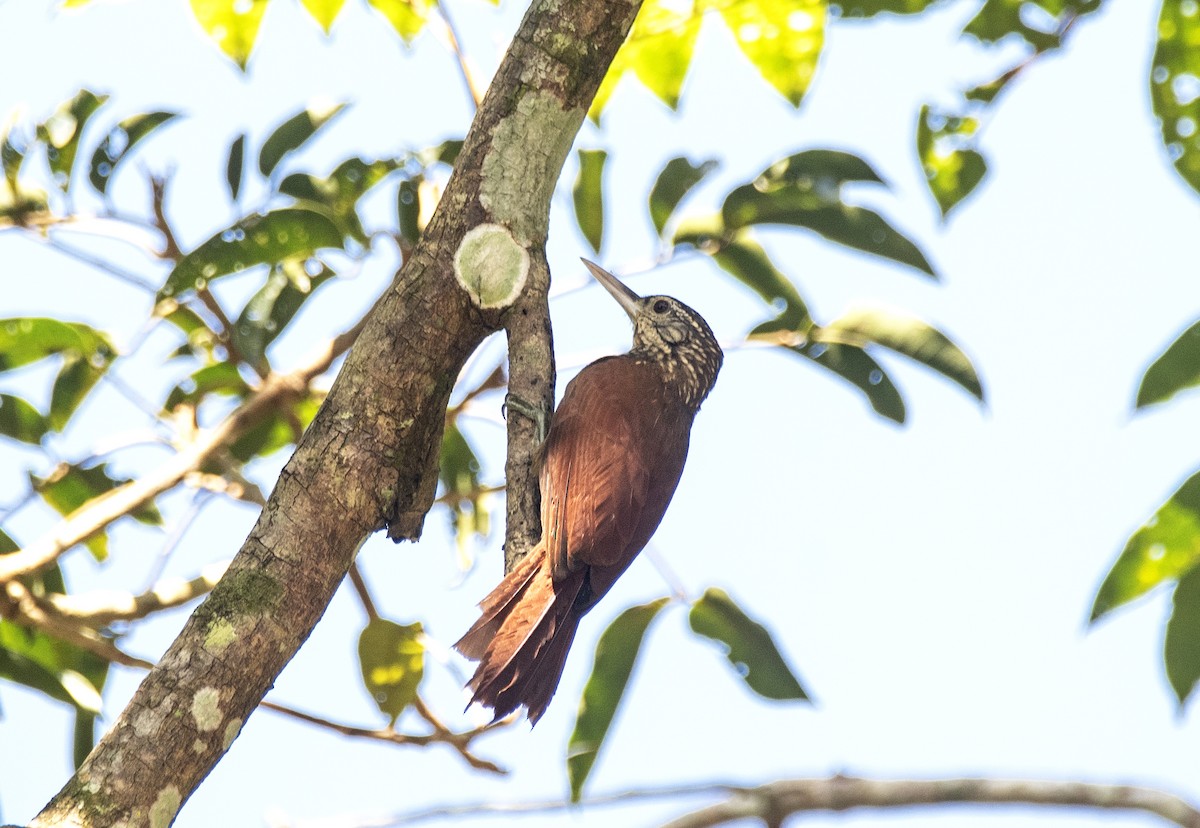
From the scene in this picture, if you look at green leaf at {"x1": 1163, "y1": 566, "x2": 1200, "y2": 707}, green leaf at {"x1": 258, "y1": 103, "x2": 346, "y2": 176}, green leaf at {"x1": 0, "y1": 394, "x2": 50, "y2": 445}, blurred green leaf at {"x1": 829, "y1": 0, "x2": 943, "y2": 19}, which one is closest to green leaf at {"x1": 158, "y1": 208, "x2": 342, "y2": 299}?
green leaf at {"x1": 258, "y1": 103, "x2": 346, "y2": 176}

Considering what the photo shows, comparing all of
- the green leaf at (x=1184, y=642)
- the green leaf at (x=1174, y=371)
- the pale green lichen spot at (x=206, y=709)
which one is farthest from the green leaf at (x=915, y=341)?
the pale green lichen spot at (x=206, y=709)

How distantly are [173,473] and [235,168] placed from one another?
899 mm

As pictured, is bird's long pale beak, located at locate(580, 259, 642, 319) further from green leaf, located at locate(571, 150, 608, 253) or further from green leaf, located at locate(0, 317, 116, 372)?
green leaf, located at locate(0, 317, 116, 372)

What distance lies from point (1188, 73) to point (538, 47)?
1.48m

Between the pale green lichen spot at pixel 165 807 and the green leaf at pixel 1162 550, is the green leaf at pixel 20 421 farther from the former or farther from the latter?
the green leaf at pixel 1162 550

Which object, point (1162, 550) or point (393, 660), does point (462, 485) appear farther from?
point (1162, 550)

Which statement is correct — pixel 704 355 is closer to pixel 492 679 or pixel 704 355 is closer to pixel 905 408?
pixel 905 408

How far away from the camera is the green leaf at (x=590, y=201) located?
12.0ft

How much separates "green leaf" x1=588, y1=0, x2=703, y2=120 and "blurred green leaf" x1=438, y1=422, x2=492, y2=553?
108cm

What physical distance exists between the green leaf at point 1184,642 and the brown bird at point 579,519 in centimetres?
122

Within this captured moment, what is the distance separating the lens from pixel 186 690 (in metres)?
2.19

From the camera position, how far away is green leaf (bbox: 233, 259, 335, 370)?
11.2ft

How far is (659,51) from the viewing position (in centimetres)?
357

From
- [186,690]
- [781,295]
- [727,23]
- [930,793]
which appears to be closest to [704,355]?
[781,295]
